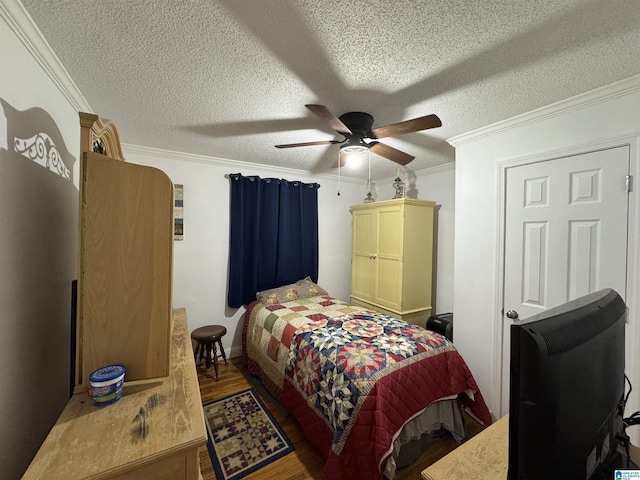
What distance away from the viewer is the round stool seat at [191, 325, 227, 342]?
104 inches

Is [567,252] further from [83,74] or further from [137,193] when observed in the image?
[83,74]

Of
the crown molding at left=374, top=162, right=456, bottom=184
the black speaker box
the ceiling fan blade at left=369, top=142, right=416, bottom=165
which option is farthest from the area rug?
the crown molding at left=374, top=162, right=456, bottom=184

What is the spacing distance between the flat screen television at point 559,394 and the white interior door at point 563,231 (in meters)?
1.14

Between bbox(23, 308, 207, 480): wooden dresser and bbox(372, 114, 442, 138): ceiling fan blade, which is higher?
bbox(372, 114, 442, 138): ceiling fan blade

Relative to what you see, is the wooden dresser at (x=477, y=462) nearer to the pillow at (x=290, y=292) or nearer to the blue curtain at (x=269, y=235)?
the pillow at (x=290, y=292)

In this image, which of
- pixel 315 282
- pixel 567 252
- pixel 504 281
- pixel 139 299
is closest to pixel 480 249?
pixel 504 281

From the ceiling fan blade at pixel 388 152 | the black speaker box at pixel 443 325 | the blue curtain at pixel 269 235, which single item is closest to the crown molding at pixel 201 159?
the blue curtain at pixel 269 235

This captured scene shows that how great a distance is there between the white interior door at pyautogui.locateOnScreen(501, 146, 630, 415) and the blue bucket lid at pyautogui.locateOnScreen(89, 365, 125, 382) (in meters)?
2.09

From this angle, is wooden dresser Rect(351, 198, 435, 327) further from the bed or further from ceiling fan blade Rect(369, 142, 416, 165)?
ceiling fan blade Rect(369, 142, 416, 165)

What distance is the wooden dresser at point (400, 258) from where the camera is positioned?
306cm

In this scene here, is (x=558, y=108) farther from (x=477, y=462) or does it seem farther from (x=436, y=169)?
(x=477, y=462)

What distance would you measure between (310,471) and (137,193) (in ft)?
6.26

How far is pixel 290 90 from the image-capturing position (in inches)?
62.9

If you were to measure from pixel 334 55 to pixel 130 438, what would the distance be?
1773mm
